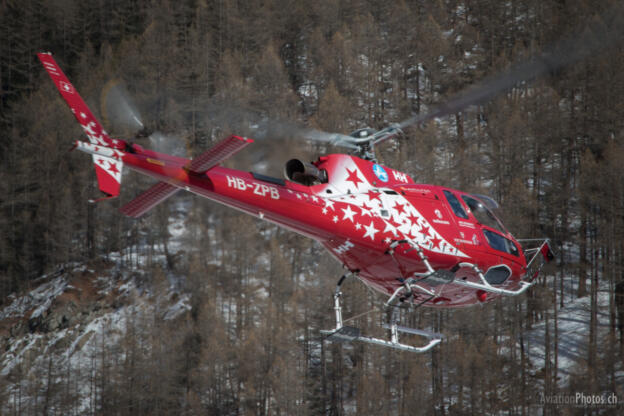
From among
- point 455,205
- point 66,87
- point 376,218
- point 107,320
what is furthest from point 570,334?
point 66,87

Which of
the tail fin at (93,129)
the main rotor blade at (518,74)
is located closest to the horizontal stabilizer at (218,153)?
the tail fin at (93,129)

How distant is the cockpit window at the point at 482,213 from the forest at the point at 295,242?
16.2 m

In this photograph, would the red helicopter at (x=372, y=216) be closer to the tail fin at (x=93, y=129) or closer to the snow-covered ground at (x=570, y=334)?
the tail fin at (x=93, y=129)

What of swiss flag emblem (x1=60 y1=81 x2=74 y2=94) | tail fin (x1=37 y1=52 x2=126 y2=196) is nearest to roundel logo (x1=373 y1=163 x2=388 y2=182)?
tail fin (x1=37 y1=52 x2=126 y2=196)

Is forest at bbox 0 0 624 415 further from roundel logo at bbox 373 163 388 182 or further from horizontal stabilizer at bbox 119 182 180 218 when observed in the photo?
horizontal stabilizer at bbox 119 182 180 218

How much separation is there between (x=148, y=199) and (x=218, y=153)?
1830 millimetres

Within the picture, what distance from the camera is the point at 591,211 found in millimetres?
38812

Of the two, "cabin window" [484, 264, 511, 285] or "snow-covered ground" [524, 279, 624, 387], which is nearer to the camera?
"cabin window" [484, 264, 511, 285]

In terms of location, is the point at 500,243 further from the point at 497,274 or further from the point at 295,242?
the point at 295,242

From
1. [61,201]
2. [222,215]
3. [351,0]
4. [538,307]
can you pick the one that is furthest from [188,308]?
[351,0]

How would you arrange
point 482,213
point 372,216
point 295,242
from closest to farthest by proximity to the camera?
point 372,216 → point 482,213 → point 295,242

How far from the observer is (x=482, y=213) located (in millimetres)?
13711

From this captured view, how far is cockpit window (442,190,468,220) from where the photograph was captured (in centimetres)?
1311

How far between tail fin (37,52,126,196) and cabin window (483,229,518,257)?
697 centimetres
